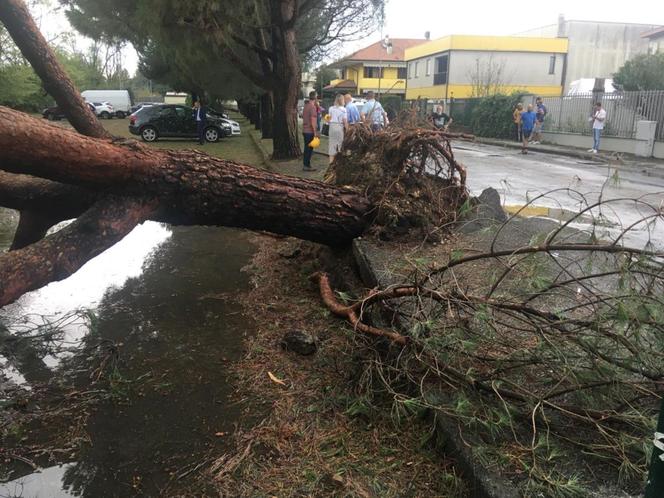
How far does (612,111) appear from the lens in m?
19.8

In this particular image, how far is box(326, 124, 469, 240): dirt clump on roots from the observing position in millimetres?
5402

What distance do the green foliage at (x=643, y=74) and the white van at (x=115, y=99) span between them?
41976 millimetres

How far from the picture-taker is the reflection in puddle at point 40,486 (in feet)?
9.00

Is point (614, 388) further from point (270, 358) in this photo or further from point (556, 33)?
point (556, 33)

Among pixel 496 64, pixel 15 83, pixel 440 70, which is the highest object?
pixel 496 64

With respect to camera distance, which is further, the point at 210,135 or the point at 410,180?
the point at 210,135

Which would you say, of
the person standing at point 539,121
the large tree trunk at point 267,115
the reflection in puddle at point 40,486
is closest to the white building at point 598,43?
the person standing at point 539,121

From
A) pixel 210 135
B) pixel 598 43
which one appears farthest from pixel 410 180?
pixel 598 43

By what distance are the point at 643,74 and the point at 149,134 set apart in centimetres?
1927

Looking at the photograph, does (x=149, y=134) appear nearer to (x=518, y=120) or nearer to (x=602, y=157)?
(x=518, y=120)

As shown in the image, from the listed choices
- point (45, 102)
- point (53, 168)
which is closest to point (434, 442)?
point (53, 168)

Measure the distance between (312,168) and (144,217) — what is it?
8.24m

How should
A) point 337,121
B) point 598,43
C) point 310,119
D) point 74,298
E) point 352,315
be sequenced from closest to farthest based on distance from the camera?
1. point 352,315
2. point 74,298
3. point 337,121
4. point 310,119
5. point 598,43

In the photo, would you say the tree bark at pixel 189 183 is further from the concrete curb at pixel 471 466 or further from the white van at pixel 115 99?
the white van at pixel 115 99
